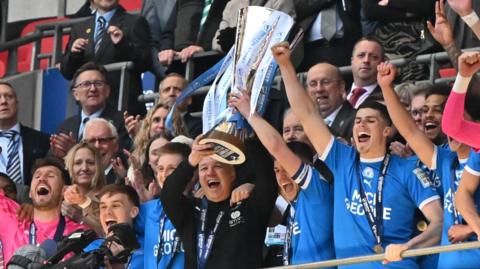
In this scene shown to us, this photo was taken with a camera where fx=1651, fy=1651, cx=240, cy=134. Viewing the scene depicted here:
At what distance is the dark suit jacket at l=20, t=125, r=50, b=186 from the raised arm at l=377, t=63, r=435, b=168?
455 centimetres

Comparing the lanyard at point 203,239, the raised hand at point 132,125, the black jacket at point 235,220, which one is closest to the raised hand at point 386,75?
the black jacket at point 235,220

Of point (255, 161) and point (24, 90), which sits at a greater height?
point (24, 90)

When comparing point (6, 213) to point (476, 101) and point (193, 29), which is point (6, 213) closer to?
point (193, 29)

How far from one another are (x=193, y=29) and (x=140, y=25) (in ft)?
1.48

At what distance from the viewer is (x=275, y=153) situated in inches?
383

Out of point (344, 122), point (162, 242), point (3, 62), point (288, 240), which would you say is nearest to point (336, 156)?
point (288, 240)

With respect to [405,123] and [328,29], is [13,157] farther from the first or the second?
[405,123]

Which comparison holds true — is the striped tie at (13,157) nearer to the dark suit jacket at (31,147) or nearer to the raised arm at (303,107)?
the dark suit jacket at (31,147)

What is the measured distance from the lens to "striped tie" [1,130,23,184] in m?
13.1

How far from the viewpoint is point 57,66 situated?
14.6 meters

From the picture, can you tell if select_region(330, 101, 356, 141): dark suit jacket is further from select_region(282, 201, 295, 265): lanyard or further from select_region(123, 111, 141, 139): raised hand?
select_region(123, 111, 141, 139): raised hand

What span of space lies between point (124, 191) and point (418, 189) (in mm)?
2203

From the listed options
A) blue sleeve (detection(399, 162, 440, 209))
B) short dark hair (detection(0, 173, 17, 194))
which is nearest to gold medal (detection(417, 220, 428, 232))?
blue sleeve (detection(399, 162, 440, 209))

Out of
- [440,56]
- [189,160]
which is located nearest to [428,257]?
[189,160]
